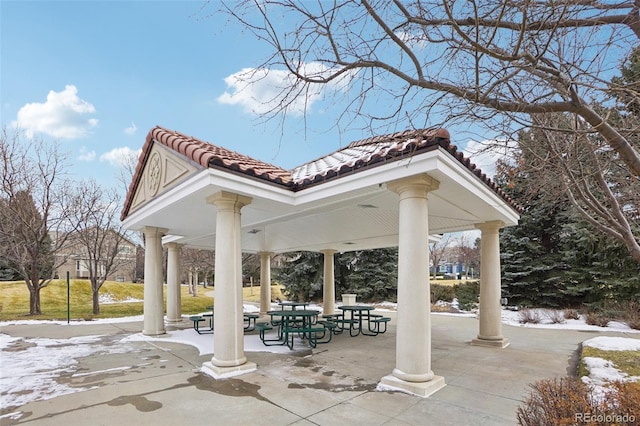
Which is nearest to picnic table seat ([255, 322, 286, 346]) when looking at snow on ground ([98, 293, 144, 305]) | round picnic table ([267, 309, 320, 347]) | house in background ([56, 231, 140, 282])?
round picnic table ([267, 309, 320, 347])

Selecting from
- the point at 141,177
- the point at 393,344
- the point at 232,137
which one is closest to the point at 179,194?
the point at 232,137

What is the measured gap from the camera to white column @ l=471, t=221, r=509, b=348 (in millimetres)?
9289

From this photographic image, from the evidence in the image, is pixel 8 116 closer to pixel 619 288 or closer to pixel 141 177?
pixel 141 177

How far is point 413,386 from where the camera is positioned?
208 inches

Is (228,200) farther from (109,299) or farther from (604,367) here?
(109,299)

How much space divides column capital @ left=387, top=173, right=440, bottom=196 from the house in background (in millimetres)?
18426

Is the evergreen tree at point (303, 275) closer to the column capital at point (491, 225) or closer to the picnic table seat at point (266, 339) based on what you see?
the picnic table seat at point (266, 339)

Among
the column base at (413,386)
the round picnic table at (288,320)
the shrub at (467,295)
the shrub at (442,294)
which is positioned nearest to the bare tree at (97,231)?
the round picnic table at (288,320)

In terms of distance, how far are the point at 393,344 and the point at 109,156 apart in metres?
21.9

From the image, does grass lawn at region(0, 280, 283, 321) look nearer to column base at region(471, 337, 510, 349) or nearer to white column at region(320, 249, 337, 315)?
white column at region(320, 249, 337, 315)

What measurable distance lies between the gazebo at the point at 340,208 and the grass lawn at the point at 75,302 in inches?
384

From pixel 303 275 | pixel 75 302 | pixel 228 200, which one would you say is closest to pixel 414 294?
pixel 228 200

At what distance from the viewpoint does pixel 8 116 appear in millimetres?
16625

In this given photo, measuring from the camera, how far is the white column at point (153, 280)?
35.3ft
